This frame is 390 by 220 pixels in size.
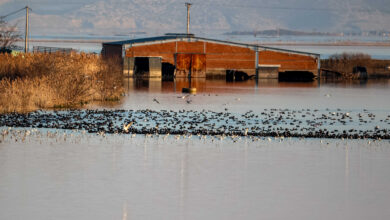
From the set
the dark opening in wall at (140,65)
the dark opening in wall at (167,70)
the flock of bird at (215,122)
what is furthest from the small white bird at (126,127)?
the dark opening in wall at (167,70)

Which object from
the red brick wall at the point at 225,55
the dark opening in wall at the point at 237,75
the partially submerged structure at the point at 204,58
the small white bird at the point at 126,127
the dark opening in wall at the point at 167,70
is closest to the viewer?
the small white bird at the point at 126,127

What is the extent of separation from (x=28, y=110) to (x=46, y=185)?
1919 centimetres

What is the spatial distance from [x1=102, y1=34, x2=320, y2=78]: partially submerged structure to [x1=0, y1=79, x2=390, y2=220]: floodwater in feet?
189

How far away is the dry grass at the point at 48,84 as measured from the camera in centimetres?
3844

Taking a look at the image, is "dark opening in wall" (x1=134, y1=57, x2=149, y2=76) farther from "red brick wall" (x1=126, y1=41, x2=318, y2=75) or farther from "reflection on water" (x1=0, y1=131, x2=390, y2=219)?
"reflection on water" (x1=0, y1=131, x2=390, y2=219)

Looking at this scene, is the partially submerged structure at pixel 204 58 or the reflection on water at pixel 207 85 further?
the partially submerged structure at pixel 204 58

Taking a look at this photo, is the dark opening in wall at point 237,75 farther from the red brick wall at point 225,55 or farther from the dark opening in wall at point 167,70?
the dark opening in wall at point 167,70

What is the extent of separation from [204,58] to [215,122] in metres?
55.8

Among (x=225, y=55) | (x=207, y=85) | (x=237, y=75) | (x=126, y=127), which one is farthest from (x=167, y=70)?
(x=126, y=127)

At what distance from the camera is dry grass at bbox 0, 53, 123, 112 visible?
38.4 metres

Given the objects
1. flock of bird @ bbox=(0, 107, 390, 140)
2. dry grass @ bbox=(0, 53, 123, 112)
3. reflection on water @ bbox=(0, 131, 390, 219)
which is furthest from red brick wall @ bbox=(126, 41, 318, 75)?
reflection on water @ bbox=(0, 131, 390, 219)

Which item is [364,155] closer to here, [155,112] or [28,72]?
[155,112]

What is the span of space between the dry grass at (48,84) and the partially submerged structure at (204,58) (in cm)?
3321

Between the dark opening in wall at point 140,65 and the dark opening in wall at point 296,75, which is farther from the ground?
the dark opening in wall at point 140,65
